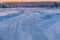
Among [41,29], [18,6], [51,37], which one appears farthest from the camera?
[18,6]

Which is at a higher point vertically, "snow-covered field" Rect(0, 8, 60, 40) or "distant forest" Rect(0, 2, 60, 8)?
"distant forest" Rect(0, 2, 60, 8)

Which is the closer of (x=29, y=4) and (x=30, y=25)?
(x=30, y=25)

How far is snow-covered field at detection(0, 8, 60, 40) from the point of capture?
2.70 feet

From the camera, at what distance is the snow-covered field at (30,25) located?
823 millimetres

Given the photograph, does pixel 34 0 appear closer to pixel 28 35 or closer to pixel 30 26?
pixel 30 26

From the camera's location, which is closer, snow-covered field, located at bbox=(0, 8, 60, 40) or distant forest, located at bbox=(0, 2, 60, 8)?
snow-covered field, located at bbox=(0, 8, 60, 40)

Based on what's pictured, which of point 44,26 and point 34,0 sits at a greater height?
point 34,0

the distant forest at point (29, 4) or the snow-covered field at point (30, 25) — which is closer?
the snow-covered field at point (30, 25)

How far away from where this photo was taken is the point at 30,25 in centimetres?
97

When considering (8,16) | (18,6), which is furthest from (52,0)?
(8,16)

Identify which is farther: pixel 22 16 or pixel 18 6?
pixel 18 6

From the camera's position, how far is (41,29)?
2.98 feet

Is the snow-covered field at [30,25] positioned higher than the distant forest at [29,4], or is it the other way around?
the distant forest at [29,4]

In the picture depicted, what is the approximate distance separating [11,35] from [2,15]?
1.26 feet
